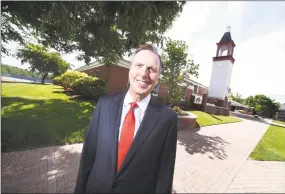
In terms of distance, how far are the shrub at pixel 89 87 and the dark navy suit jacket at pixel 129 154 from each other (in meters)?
10.8

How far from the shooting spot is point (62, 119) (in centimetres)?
737

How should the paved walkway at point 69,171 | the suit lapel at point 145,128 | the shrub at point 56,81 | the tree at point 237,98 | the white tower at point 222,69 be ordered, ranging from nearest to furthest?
Result: the suit lapel at point 145,128, the paved walkway at point 69,171, the shrub at point 56,81, the white tower at point 222,69, the tree at point 237,98

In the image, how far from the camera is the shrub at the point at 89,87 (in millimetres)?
12297

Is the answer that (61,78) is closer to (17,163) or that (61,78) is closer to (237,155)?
(17,163)

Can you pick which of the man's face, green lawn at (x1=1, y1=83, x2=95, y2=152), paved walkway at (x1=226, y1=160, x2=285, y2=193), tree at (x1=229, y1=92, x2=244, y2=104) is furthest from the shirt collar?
tree at (x1=229, y1=92, x2=244, y2=104)

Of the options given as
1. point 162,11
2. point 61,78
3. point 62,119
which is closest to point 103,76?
point 61,78

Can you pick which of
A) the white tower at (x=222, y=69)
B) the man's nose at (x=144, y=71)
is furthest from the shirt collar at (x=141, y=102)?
the white tower at (x=222, y=69)

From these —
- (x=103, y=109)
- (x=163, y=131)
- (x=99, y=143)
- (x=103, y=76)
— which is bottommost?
(x=99, y=143)

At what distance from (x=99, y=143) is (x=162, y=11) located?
2940 millimetres

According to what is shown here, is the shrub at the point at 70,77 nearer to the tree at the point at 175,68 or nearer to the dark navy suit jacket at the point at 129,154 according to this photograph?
the tree at the point at 175,68

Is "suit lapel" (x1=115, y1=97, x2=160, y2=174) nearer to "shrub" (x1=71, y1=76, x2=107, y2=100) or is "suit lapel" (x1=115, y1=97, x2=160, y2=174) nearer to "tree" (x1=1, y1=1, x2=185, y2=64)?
"tree" (x1=1, y1=1, x2=185, y2=64)

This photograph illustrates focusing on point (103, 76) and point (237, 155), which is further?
point (103, 76)

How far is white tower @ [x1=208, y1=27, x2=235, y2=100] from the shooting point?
1171 inches

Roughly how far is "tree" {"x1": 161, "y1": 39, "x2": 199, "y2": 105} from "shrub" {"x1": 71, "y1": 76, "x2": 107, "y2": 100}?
200 inches
